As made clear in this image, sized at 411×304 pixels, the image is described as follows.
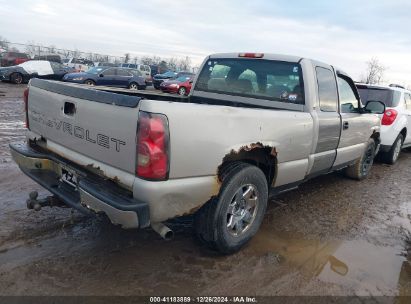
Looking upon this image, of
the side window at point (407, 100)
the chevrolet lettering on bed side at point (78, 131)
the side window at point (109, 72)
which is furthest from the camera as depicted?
the side window at point (109, 72)

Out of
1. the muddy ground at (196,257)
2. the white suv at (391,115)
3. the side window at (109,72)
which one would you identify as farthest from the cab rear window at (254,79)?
the side window at (109,72)

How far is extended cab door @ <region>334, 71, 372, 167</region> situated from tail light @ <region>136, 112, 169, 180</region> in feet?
10.4

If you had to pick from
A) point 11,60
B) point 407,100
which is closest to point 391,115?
point 407,100

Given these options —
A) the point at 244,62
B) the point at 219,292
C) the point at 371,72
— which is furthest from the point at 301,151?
the point at 371,72

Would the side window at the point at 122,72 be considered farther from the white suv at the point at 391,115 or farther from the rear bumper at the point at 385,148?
the rear bumper at the point at 385,148

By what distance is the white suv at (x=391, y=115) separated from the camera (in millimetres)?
7551

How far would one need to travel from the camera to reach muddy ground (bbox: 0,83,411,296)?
9.68 feet

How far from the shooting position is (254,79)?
15.3ft

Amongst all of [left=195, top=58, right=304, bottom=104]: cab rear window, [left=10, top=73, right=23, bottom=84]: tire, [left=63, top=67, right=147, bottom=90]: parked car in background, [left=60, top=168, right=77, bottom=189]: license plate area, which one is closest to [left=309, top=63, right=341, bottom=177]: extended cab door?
[left=195, top=58, right=304, bottom=104]: cab rear window

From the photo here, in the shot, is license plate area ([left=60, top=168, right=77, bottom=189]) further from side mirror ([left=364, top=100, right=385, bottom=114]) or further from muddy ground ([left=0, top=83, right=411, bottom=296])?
side mirror ([left=364, top=100, right=385, bottom=114])

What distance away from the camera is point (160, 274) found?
10.2 ft

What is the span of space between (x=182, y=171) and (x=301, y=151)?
1.78 metres

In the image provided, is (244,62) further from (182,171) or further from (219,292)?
(219,292)

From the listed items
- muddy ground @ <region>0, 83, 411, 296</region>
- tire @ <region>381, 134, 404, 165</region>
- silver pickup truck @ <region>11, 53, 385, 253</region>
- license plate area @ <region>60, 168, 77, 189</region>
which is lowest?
muddy ground @ <region>0, 83, 411, 296</region>
